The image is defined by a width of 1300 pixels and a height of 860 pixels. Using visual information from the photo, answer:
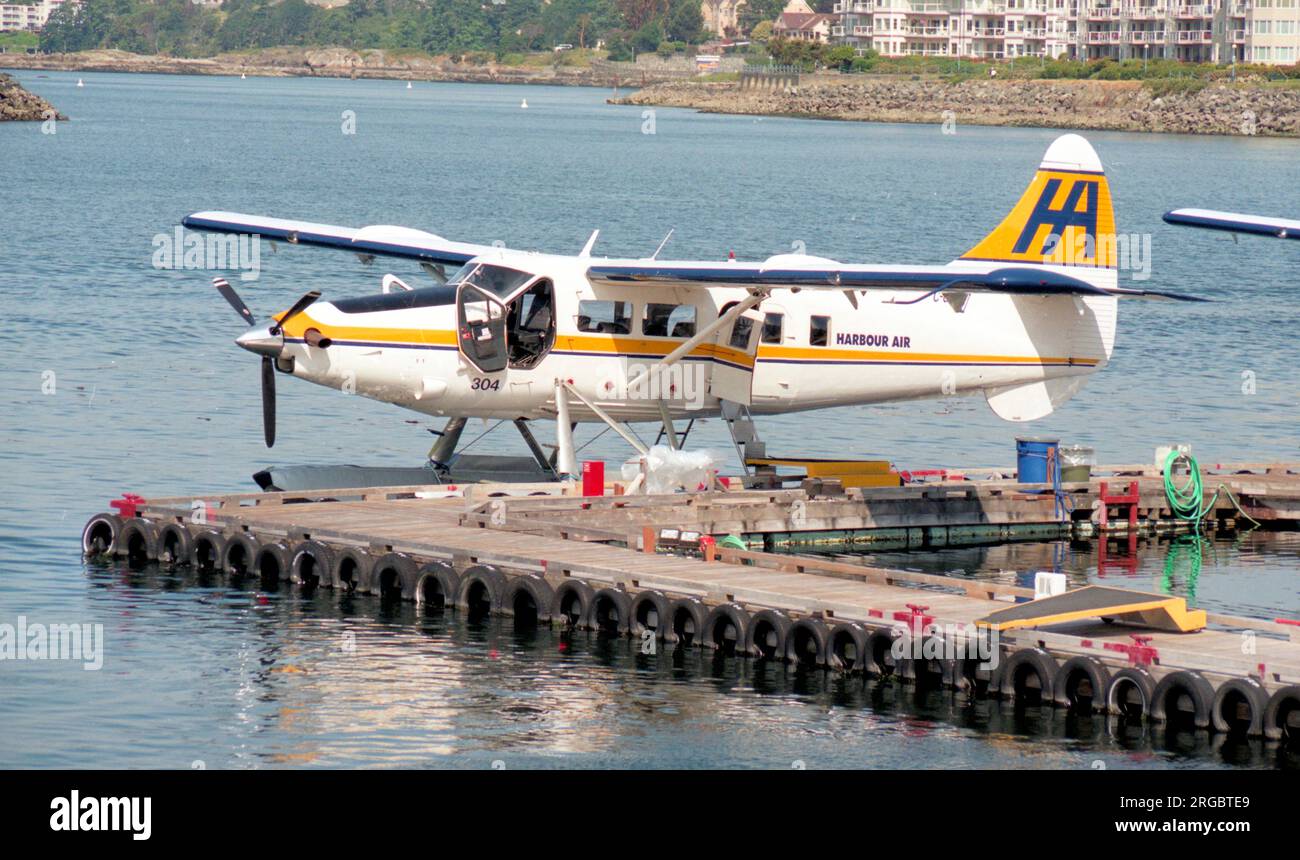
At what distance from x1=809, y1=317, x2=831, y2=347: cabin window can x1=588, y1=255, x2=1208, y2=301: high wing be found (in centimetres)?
134

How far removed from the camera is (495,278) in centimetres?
2234

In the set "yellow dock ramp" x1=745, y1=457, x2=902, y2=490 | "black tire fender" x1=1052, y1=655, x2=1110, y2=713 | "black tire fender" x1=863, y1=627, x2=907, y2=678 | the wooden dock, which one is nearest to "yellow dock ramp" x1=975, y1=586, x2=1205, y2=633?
the wooden dock

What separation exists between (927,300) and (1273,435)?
11.8 m

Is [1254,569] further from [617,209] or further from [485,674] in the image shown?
[617,209]

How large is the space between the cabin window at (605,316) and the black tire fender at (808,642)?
20.2 feet

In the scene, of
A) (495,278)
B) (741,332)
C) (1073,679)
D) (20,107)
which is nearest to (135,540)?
(495,278)

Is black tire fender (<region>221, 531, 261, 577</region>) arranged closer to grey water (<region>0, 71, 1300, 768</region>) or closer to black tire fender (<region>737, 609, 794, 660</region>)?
grey water (<region>0, 71, 1300, 768</region>)

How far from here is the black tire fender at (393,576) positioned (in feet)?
65.7

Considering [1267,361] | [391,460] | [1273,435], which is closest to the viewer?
[391,460]

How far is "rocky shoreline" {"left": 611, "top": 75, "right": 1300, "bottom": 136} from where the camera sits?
148 meters

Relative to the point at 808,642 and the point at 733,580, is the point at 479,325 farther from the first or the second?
the point at 808,642

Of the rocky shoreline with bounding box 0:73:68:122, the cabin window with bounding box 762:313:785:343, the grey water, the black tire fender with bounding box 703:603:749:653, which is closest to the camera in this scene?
the grey water
